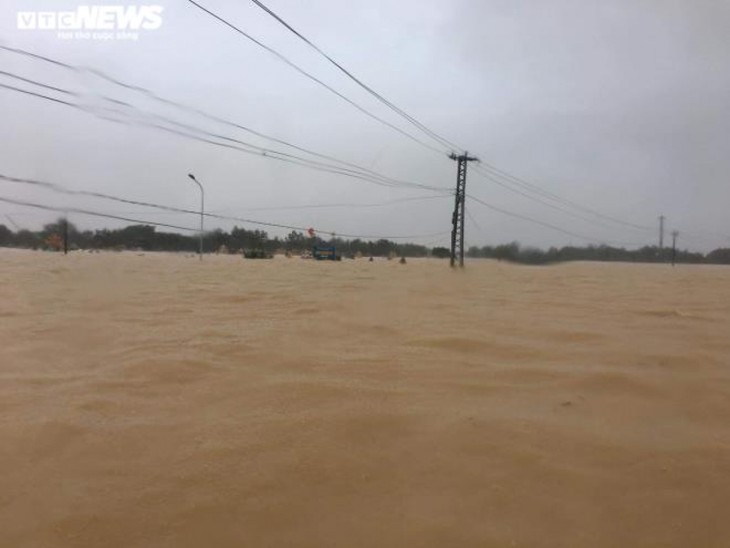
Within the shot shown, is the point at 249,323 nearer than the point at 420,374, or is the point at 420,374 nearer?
the point at 420,374

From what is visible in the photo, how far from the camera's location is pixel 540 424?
8.16 ft

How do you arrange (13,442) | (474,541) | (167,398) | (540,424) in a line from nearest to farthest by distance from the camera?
(474,541)
(13,442)
(540,424)
(167,398)

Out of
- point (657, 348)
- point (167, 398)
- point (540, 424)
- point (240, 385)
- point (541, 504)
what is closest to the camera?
point (541, 504)

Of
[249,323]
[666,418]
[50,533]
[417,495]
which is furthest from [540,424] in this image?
[249,323]

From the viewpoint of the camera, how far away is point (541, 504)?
5.82ft

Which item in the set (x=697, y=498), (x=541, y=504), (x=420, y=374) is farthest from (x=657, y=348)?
(x=541, y=504)

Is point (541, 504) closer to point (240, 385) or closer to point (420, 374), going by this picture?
point (420, 374)

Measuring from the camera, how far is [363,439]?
2.32 m

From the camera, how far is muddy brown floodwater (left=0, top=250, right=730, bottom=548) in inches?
65.8

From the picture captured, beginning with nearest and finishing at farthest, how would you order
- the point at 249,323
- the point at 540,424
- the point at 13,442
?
the point at 13,442 < the point at 540,424 < the point at 249,323

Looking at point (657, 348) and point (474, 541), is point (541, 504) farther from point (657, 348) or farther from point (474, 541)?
point (657, 348)

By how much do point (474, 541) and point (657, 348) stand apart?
356cm

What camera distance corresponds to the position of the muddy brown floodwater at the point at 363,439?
167cm

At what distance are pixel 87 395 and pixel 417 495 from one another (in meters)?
2.21
